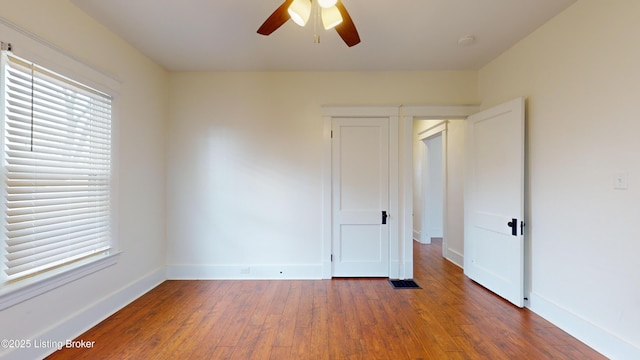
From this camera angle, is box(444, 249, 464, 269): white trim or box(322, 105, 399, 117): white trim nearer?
box(322, 105, 399, 117): white trim

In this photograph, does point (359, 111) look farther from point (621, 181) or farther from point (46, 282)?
point (46, 282)

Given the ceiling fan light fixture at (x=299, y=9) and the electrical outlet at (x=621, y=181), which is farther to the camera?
the electrical outlet at (x=621, y=181)

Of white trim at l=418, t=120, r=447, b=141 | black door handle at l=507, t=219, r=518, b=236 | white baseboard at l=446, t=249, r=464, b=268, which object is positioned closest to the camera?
black door handle at l=507, t=219, r=518, b=236

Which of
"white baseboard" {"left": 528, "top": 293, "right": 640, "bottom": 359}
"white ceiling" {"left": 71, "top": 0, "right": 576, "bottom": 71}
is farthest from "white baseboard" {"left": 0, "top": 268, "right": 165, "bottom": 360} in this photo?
"white baseboard" {"left": 528, "top": 293, "right": 640, "bottom": 359}

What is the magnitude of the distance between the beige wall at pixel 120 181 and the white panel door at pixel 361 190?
2.24 meters

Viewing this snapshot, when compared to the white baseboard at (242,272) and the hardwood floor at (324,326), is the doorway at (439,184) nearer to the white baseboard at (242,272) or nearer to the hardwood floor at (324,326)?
the hardwood floor at (324,326)

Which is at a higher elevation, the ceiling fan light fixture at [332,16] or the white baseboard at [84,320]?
the ceiling fan light fixture at [332,16]

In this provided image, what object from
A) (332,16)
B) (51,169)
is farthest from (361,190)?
(51,169)

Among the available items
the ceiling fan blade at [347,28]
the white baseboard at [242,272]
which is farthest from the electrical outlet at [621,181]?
the white baseboard at [242,272]

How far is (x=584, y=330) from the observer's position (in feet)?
7.07

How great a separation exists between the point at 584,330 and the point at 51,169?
436 centimetres

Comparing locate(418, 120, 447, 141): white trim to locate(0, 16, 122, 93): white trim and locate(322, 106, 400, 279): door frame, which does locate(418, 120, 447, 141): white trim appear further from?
locate(0, 16, 122, 93): white trim

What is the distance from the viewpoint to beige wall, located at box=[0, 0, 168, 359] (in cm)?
190

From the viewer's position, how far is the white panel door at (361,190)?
3549 millimetres
